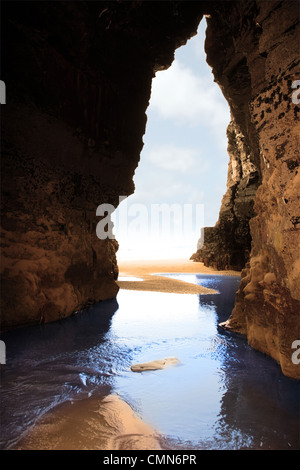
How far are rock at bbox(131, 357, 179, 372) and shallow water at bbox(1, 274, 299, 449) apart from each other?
0.11 meters

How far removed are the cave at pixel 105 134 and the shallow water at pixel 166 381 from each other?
0.59 meters

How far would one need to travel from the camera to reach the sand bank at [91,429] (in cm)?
207

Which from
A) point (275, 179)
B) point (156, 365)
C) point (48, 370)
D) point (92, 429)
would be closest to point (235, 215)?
point (275, 179)

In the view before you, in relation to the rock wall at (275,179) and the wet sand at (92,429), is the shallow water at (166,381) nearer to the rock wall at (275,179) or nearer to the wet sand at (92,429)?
the wet sand at (92,429)

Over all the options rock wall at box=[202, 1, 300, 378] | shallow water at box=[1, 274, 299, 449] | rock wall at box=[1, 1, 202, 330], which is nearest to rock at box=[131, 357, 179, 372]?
shallow water at box=[1, 274, 299, 449]

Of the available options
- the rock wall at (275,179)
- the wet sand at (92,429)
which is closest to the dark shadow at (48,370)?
the wet sand at (92,429)

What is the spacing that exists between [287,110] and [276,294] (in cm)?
236

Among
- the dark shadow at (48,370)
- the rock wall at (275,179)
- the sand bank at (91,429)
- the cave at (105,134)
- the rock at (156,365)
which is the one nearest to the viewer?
the sand bank at (91,429)

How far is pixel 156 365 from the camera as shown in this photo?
12.0 ft

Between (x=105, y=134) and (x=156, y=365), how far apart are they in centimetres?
629

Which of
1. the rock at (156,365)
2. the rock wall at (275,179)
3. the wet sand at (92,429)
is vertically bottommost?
the rock at (156,365)

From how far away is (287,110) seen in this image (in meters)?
3.34

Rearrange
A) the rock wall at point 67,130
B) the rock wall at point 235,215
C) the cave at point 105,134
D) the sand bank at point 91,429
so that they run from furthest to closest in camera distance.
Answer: the rock wall at point 235,215 → the rock wall at point 67,130 → the cave at point 105,134 → the sand bank at point 91,429

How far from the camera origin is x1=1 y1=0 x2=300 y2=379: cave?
11.3 ft
